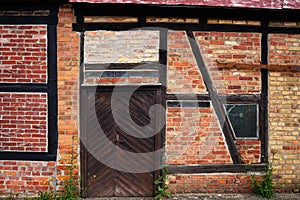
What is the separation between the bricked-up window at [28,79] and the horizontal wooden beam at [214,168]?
2.15 metres

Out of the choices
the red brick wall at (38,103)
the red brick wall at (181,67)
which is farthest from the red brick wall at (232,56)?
the red brick wall at (38,103)

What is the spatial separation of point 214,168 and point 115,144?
1816 mm

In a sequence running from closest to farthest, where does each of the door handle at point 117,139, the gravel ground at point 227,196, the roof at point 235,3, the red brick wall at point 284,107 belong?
1. the roof at point 235,3
2. the gravel ground at point 227,196
3. the door handle at point 117,139
4. the red brick wall at point 284,107

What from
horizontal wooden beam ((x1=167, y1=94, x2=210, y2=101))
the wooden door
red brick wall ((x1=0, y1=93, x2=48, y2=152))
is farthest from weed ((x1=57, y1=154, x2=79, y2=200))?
horizontal wooden beam ((x1=167, y1=94, x2=210, y2=101))

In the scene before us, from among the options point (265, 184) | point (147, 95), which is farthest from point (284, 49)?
point (147, 95)

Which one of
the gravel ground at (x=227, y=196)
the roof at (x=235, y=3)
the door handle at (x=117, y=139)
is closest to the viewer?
the roof at (x=235, y=3)

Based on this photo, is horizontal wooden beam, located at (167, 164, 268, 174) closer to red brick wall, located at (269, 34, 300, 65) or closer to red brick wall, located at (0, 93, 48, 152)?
red brick wall, located at (269, 34, 300, 65)

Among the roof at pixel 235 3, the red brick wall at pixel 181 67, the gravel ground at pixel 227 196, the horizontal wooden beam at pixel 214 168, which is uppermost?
the roof at pixel 235 3

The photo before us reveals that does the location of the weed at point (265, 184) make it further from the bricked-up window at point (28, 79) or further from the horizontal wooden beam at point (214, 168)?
the bricked-up window at point (28, 79)

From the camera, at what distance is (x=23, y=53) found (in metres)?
5.34

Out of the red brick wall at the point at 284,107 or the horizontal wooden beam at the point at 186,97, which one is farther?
the red brick wall at the point at 284,107

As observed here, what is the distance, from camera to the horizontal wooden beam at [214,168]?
17.8ft

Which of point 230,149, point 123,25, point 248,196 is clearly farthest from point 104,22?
point 248,196

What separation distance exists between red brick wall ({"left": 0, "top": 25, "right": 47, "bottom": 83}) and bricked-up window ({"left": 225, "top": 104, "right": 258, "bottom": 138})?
3362 millimetres
